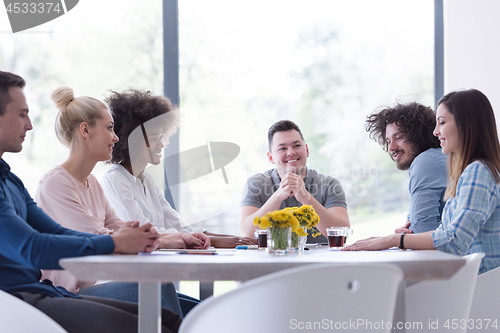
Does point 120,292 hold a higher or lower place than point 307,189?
lower

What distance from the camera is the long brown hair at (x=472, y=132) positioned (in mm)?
1686

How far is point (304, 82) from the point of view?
3.21m

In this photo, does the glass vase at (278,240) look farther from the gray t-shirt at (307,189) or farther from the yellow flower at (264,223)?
the gray t-shirt at (307,189)

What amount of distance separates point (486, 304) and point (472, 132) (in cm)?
68

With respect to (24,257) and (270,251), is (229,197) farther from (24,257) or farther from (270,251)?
(24,257)

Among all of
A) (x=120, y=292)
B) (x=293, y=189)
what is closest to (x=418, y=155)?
(x=293, y=189)

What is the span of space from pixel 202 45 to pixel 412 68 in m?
1.51

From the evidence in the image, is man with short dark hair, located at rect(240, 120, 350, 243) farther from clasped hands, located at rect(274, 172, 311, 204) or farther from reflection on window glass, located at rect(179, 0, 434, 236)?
reflection on window glass, located at rect(179, 0, 434, 236)

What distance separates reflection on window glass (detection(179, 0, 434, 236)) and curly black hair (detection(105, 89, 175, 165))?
0.45 metres

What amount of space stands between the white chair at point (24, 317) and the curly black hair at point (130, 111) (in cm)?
154

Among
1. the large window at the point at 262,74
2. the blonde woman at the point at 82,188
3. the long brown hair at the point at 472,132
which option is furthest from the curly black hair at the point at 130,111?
the long brown hair at the point at 472,132

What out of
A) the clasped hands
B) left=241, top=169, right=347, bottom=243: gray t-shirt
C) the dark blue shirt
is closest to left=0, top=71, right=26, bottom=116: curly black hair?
the dark blue shirt

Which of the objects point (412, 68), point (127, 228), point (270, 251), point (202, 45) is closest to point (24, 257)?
point (127, 228)

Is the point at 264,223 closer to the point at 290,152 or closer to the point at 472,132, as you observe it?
the point at 472,132
